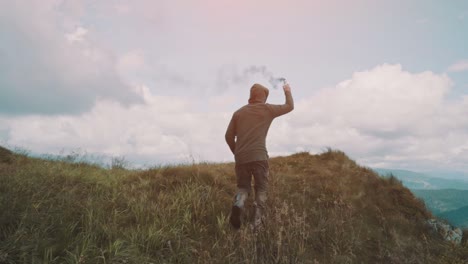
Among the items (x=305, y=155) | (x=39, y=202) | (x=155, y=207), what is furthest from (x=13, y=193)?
(x=305, y=155)

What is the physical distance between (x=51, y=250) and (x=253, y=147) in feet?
11.2

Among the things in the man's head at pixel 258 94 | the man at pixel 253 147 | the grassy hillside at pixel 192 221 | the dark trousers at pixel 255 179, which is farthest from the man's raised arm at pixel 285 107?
the grassy hillside at pixel 192 221

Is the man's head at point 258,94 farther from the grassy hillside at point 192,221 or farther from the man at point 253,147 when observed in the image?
the grassy hillside at point 192,221

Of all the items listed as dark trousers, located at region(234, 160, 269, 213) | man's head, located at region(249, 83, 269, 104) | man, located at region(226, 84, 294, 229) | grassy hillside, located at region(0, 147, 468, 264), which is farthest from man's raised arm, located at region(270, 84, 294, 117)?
grassy hillside, located at region(0, 147, 468, 264)

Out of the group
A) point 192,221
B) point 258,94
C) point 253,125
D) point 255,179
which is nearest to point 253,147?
point 253,125

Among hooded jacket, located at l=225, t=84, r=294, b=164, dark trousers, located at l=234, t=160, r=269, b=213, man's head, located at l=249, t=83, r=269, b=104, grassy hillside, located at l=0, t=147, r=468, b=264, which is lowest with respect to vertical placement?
grassy hillside, located at l=0, t=147, r=468, b=264

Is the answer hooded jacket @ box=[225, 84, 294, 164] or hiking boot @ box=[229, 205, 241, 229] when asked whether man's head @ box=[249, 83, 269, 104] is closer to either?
hooded jacket @ box=[225, 84, 294, 164]

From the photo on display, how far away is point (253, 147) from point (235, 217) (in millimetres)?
1262

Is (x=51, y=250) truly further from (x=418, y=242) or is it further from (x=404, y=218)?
(x=404, y=218)

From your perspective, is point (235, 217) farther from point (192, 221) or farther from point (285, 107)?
point (285, 107)

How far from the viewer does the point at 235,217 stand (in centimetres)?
564

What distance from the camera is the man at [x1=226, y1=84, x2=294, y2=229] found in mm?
5832

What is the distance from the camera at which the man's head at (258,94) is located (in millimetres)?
6410

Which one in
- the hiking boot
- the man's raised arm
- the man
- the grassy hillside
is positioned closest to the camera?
the grassy hillside
